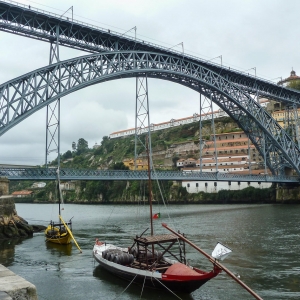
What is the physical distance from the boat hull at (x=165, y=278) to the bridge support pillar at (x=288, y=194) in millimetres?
53334

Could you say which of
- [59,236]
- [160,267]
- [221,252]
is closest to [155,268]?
[160,267]

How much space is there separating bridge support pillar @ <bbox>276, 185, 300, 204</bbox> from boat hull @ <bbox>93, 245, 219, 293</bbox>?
175ft

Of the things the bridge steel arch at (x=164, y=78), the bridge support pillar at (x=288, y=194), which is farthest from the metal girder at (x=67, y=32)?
the bridge support pillar at (x=288, y=194)

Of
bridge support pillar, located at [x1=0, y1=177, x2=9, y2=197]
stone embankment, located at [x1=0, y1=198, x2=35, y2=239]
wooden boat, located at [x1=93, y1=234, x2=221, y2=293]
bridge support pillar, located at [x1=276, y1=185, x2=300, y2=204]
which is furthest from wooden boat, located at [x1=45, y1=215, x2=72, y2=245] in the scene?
bridge support pillar, located at [x1=276, y1=185, x2=300, y2=204]

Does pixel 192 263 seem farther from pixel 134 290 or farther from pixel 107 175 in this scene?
pixel 107 175

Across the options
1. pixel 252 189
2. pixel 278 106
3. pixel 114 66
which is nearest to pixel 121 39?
pixel 114 66

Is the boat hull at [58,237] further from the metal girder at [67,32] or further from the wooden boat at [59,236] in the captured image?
the metal girder at [67,32]

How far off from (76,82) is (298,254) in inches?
953

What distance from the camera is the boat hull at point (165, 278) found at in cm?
1362

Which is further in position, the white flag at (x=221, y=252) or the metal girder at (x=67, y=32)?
the metal girder at (x=67, y=32)

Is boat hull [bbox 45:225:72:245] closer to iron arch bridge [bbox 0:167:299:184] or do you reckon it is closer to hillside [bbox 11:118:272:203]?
iron arch bridge [bbox 0:167:299:184]

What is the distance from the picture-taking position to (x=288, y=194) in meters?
64.6

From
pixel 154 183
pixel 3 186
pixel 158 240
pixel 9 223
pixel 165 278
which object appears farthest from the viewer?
pixel 154 183

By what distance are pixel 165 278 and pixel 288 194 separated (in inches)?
2170
